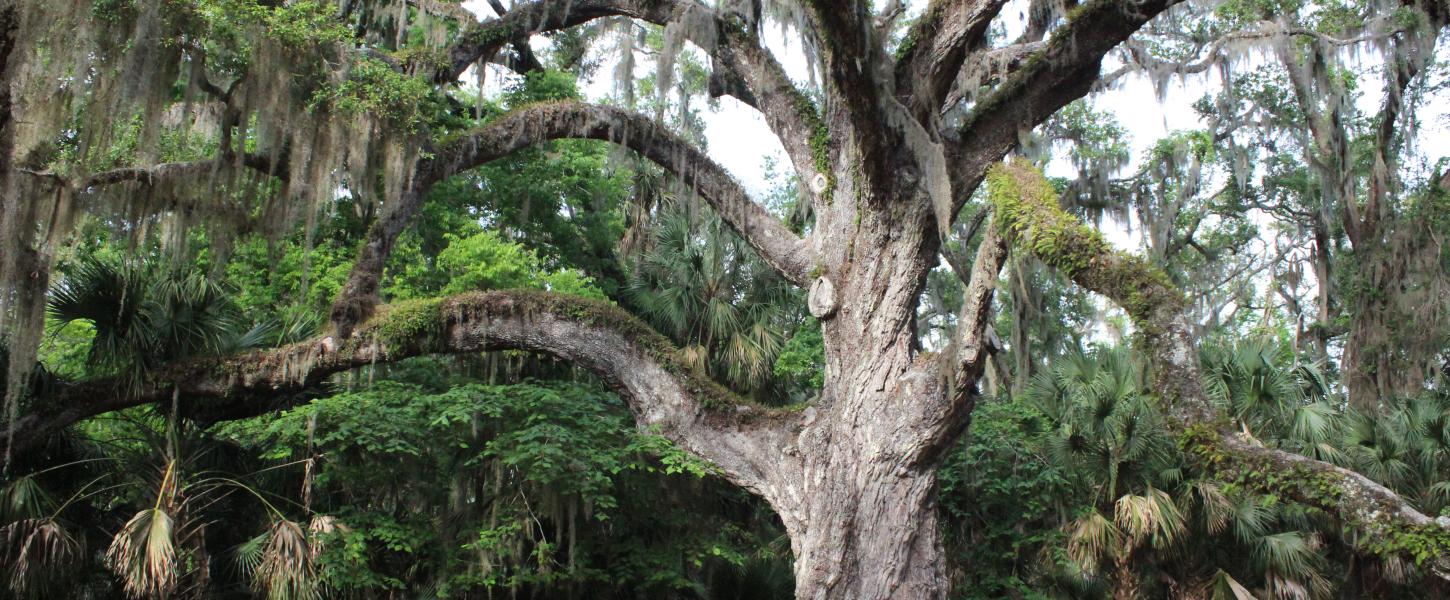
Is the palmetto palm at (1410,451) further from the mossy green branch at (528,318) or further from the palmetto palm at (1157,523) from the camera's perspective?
the mossy green branch at (528,318)

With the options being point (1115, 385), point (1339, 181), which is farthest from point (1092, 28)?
point (1339, 181)

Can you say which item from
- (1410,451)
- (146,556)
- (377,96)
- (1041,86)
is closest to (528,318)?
(377,96)

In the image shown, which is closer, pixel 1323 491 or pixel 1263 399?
pixel 1323 491

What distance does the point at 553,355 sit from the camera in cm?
1015

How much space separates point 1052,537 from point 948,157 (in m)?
4.74

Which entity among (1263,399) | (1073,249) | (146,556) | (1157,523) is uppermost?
(1073,249)

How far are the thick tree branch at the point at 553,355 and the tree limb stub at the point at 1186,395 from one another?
2.79 m

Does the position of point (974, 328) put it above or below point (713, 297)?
below

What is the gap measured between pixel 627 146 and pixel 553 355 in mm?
2317

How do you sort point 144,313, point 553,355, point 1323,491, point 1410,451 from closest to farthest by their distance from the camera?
point 1323,491, point 144,313, point 553,355, point 1410,451

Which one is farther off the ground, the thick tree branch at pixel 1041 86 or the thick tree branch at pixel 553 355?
the thick tree branch at pixel 1041 86

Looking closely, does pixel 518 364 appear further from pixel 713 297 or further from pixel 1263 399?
pixel 1263 399

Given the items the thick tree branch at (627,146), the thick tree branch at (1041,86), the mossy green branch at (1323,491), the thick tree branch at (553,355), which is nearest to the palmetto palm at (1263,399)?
the thick tree branch at (1041,86)

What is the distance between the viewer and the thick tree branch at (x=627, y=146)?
1040 cm
